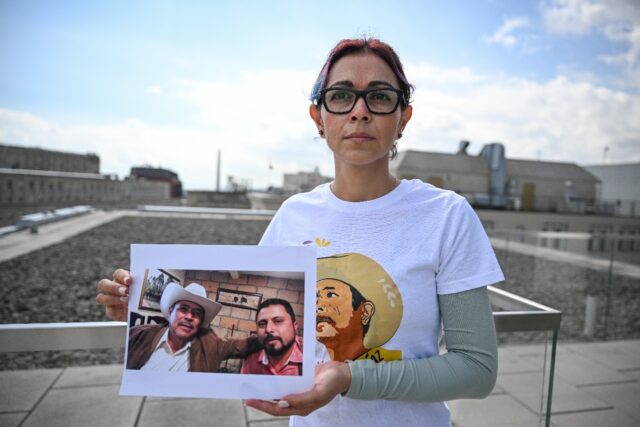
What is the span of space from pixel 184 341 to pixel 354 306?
45cm

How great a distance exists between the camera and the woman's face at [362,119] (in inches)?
45.1

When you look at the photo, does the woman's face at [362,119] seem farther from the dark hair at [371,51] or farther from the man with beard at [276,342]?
the man with beard at [276,342]

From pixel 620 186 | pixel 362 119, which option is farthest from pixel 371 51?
pixel 620 186

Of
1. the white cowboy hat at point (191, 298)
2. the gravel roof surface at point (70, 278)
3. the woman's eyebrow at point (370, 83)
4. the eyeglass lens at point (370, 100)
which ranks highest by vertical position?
the woman's eyebrow at point (370, 83)

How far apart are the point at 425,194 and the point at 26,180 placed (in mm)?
13547

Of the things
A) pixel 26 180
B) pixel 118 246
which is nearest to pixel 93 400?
pixel 118 246

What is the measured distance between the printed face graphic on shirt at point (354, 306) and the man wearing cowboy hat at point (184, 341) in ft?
0.76

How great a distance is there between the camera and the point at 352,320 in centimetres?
110

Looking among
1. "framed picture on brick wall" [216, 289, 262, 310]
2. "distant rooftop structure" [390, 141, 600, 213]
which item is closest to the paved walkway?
"framed picture on brick wall" [216, 289, 262, 310]

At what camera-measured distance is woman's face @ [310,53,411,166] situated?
114cm

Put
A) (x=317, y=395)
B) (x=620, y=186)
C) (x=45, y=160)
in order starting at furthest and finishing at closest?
1. (x=620, y=186)
2. (x=45, y=160)
3. (x=317, y=395)

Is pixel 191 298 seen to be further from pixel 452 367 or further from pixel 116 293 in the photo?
pixel 452 367

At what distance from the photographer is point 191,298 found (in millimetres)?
1031

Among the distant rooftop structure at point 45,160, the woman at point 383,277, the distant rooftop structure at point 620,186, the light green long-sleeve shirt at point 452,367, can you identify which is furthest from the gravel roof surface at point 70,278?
the distant rooftop structure at point 620,186
